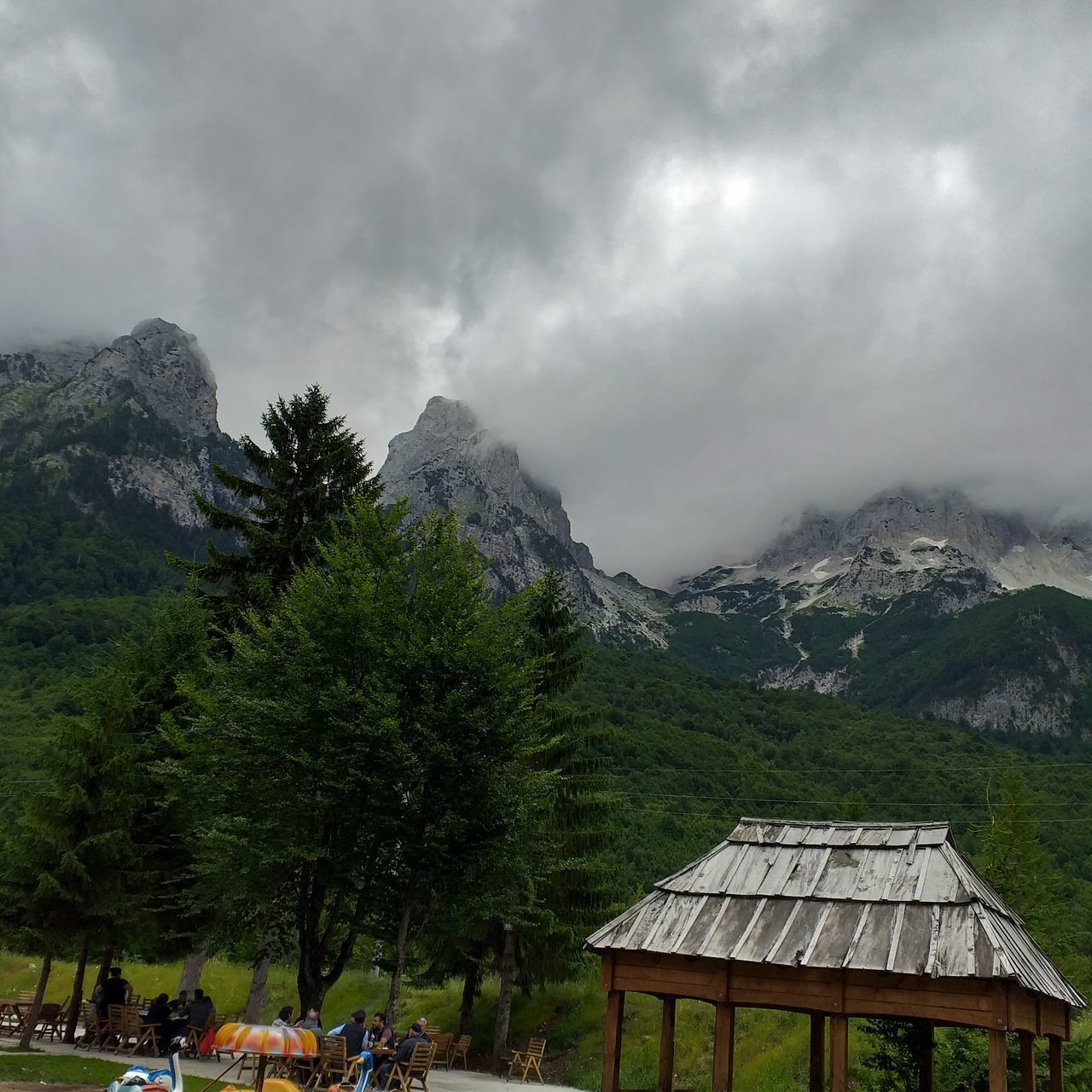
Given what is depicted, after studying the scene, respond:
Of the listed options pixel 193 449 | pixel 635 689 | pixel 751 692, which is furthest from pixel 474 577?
pixel 193 449

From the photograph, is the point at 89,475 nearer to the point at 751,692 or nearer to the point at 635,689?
the point at 635,689

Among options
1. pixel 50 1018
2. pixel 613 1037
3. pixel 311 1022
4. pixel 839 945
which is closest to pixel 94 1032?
pixel 50 1018

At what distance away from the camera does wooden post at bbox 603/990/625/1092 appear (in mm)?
14969

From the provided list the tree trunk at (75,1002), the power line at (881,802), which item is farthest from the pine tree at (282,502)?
the power line at (881,802)

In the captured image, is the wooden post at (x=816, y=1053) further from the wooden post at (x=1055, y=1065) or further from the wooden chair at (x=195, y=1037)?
the wooden chair at (x=195, y=1037)

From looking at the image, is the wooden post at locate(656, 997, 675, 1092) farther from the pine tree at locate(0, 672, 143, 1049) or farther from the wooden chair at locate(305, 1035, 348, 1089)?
the pine tree at locate(0, 672, 143, 1049)

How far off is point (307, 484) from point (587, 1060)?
1870cm

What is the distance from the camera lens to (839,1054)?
42.9 feet

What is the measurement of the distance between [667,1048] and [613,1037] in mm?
1694

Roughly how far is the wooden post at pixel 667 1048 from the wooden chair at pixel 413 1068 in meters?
4.19

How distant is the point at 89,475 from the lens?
572 ft

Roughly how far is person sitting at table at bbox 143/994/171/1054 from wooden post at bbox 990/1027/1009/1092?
16.7 metres

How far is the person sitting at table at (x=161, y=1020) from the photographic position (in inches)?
782

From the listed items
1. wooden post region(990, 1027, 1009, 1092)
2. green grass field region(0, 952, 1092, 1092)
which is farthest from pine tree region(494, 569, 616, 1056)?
wooden post region(990, 1027, 1009, 1092)
